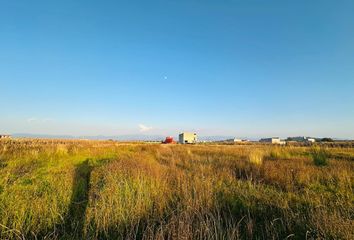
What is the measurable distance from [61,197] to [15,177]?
7.57 ft

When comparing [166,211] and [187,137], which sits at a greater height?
[187,137]

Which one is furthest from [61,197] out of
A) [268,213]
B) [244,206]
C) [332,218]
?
[332,218]

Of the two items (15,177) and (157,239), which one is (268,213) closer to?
(157,239)

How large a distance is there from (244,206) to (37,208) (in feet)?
14.3

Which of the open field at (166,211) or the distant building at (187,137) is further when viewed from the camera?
the distant building at (187,137)

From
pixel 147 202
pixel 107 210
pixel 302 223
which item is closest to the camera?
pixel 302 223

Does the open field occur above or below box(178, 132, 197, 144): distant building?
below

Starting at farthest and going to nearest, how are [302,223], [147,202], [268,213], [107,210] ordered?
[147,202]
[268,213]
[107,210]
[302,223]

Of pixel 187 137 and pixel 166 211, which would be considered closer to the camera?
pixel 166 211

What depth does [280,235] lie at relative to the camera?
454 cm

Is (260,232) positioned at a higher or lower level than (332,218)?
lower

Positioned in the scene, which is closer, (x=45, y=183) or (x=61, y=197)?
(x=61, y=197)

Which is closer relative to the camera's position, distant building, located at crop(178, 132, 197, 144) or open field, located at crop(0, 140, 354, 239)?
open field, located at crop(0, 140, 354, 239)

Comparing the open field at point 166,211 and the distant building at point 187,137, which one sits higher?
the distant building at point 187,137
